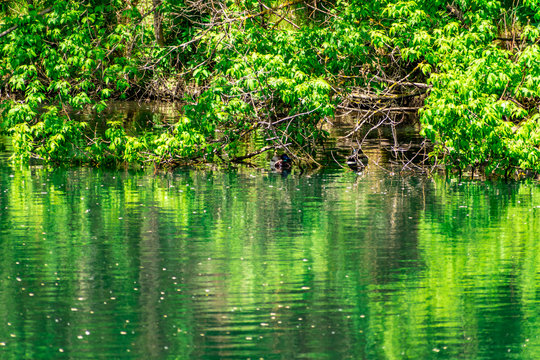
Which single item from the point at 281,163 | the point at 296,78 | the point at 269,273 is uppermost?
the point at 296,78

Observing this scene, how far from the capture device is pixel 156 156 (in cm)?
2056

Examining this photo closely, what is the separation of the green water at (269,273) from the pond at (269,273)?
26 millimetres

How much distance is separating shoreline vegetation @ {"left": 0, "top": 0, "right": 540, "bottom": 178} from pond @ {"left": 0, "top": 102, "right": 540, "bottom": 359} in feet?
5.39

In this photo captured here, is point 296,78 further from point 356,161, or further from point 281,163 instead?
point 356,161

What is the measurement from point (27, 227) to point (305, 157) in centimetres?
954

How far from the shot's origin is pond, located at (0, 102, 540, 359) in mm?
7727

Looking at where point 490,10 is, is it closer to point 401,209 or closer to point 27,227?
point 401,209

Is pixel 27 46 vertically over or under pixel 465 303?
over

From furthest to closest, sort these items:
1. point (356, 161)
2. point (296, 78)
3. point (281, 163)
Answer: point (356, 161), point (281, 163), point (296, 78)

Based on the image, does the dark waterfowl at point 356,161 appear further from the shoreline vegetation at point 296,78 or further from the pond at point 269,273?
the pond at point 269,273

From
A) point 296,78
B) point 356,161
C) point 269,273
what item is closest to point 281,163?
point 356,161

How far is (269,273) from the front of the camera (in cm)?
1023

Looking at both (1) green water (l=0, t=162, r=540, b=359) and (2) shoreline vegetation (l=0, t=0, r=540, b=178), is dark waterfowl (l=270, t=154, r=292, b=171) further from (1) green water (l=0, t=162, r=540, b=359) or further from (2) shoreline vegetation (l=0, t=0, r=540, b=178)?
(1) green water (l=0, t=162, r=540, b=359)

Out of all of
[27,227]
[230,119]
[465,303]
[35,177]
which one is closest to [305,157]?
[230,119]
